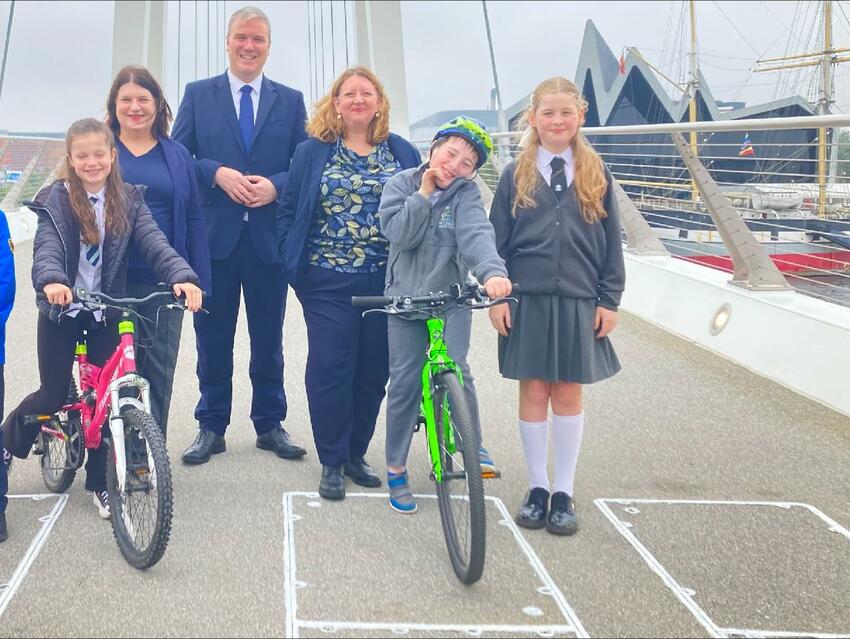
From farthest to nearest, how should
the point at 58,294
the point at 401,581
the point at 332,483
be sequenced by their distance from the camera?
the point at 332,483, the point at 58,294, the point at 401,581

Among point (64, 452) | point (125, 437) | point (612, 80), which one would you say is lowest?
point (64, 452)

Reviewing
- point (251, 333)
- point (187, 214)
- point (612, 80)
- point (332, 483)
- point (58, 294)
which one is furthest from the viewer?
point (612, 80)

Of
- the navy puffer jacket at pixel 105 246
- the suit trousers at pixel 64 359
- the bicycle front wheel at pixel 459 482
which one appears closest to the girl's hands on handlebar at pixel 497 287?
the bicycle front wheel at pixel 459 482

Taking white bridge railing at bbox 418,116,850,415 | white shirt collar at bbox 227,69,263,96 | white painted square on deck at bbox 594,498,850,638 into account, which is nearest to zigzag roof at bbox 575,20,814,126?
white bridge railing at bbox 418,116,850,415

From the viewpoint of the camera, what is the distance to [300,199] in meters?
4.50

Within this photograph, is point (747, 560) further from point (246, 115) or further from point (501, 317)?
point (246, 115)

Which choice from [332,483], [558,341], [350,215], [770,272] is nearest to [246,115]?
[350,215]

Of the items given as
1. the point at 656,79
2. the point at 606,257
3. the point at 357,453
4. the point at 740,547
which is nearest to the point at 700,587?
the point at 740,547

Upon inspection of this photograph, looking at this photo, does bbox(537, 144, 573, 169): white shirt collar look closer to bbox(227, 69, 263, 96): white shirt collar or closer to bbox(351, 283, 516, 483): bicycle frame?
bbox(351, 283, 516, 483): bicycle frame

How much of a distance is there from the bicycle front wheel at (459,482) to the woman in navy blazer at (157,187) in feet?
4.06

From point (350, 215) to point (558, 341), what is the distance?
993 millimetres

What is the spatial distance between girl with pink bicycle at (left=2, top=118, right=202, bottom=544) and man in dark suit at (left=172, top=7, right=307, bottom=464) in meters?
0.73

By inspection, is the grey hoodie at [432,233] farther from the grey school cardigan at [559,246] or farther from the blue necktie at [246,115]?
the blue necktie at [246,115]

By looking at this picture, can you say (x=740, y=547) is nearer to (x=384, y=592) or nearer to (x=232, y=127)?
(x=384, y=592)
